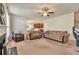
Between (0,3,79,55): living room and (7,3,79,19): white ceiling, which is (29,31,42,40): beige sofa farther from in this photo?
(7,3,79,19): white ceiling

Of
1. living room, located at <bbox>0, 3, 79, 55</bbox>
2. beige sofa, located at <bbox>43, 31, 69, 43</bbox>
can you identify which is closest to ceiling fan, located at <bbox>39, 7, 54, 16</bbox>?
living room, located at <bbox>0, 3, 79, 55</bbox>

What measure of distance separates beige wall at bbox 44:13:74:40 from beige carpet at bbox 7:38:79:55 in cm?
18

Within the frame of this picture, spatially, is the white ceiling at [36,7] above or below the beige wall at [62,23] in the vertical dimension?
above

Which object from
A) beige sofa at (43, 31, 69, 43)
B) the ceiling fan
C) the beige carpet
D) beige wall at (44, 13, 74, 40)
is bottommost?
the beige carpet

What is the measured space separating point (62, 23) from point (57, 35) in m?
0.18

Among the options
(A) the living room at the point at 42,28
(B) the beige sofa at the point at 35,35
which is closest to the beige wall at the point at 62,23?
(A) the living room at the point at 42,28

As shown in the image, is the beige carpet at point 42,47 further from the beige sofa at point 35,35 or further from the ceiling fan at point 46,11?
the ceiling fan at point 46,11

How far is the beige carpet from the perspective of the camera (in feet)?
5.48

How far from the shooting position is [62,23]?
1.68 meters

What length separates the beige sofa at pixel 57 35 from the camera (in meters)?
1.68

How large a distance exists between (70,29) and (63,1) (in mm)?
401

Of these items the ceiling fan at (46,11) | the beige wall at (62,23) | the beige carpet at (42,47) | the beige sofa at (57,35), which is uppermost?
the ceiling fan at (46,11)
